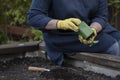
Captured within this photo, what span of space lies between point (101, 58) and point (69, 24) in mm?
374

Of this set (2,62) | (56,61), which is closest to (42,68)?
(56,61)

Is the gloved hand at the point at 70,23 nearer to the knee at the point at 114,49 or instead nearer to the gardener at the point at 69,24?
the gardener at the point at 69,24

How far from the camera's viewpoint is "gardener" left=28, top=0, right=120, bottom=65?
3.47m

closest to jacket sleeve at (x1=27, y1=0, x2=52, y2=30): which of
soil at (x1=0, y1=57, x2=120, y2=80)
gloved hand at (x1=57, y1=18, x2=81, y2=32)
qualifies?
gloved hand at (x1=57, y1=18, x2=81, y2=32)

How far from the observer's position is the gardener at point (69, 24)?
11.4 ft

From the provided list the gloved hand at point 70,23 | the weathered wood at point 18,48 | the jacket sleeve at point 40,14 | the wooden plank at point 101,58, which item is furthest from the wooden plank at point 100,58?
the weathered wood at point 18,48

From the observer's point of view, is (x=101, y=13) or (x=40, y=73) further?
(x=101, y=13)

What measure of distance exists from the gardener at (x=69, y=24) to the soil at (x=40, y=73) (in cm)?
15

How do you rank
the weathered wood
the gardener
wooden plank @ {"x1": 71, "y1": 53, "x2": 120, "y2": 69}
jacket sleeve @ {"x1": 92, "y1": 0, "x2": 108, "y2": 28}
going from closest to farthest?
wooden plank @ {"x1": 71, "y1": 53, "x2": 120, "y2": 69} < the gardener < jacket sleeve @ {"x1": 92, "y1": 0, "x2": 108, "y2": 28} < the weathered wood

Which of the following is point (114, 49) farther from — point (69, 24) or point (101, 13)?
point (69, 24)

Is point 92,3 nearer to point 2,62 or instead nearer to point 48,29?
point 48,29

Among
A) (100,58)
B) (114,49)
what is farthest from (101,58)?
(114,49)

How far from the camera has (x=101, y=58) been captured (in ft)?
11.3

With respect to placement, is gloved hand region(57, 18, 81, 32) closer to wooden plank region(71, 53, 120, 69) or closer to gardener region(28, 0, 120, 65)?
gardener region(28, 0, 120, 65)
